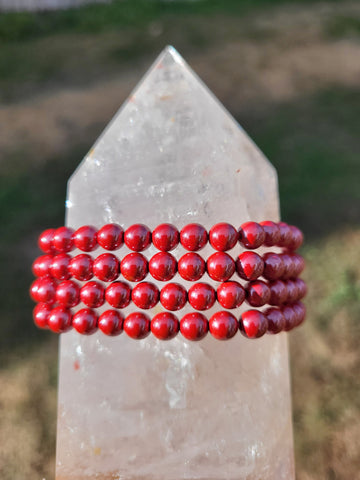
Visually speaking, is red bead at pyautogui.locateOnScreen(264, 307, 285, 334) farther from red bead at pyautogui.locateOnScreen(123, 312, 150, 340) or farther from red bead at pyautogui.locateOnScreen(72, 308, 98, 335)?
red bead at pyautogui.locateOnScreen(72, 308, 98, 335)

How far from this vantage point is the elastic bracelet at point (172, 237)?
84 cm

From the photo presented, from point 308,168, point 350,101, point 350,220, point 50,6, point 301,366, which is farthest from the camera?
point 50,6

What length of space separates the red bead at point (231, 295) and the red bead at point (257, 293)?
2 centimetres

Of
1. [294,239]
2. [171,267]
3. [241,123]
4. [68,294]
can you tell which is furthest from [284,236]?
[241,123]

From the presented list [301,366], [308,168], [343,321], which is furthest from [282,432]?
[308,168]

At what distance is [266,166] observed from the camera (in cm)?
106

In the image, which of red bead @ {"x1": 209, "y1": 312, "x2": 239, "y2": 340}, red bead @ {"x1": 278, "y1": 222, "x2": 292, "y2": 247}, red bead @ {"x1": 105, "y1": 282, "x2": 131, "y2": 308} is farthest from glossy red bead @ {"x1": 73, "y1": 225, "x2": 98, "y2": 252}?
red bead @ {"x1": 278, "y1": 222, "x2": 292, "y2": 247}

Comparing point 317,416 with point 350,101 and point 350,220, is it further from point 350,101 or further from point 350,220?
point 350,101

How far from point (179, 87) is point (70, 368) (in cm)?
73

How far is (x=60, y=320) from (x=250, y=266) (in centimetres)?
42

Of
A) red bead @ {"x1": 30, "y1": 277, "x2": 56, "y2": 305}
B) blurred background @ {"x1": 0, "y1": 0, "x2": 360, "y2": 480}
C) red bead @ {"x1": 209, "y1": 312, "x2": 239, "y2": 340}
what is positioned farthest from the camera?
blurred background @ {"x1": 0, "y1": 0, "x2": 360, "y2": 480}

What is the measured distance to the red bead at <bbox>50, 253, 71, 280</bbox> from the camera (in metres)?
0.91

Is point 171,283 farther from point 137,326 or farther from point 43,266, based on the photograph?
point 43,266

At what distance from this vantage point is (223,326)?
823mm
